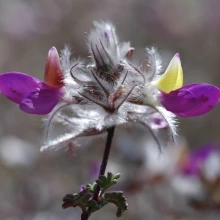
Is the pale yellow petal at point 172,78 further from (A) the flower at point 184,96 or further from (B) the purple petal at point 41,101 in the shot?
(B) the purple petal at point 41,101

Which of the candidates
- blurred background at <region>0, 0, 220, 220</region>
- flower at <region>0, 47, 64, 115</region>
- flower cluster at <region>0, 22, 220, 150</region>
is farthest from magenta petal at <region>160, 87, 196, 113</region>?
flower at <region>0, 47, 64, 115</region>

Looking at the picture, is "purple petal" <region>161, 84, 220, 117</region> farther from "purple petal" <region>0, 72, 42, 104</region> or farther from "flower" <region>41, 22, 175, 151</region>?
"purple petal" <region>0, 72, 42, 104</region>

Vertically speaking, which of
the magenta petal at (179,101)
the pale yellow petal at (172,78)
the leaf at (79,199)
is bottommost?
the leaf at (79,199)

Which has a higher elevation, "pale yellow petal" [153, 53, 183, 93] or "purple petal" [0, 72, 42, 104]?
"pale yellow petal" [153, 53, 183, 93]

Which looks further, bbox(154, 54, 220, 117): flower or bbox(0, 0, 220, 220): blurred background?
bbox(0, 0, 220, 220): blurred background

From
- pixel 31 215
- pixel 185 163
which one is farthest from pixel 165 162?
pixel 31 215

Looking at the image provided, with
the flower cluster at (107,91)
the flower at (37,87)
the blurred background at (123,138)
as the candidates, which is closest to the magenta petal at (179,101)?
the flower cluster at (107,91)

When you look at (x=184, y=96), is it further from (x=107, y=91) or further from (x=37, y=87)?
(x=37, y=87)
